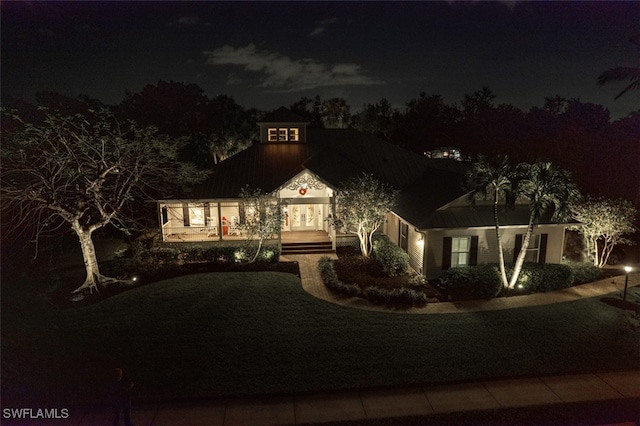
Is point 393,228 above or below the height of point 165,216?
below

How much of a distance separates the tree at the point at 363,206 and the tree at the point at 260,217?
3.16 m

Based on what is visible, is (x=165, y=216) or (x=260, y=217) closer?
(x=260, y=217)

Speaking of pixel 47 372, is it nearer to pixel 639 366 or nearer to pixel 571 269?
pixel 639 366

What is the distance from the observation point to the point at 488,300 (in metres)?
16.3

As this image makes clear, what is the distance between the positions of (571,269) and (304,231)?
47.2 feet

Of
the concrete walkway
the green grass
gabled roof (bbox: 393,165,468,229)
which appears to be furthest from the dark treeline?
the concrete walkway

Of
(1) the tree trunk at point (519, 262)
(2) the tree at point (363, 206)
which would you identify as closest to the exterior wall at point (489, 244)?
(1) the tree trunk at point (519, 262)

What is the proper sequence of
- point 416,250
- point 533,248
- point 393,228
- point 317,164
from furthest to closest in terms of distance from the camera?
point 317,164, point 393,228, point 416,250, point 533,248

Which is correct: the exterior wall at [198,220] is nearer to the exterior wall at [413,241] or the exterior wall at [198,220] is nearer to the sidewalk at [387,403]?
the exterior wall at [413,241]

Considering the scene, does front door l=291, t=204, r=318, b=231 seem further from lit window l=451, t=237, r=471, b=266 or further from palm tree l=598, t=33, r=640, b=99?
palm tree l=598, t=33, r=640, b=99

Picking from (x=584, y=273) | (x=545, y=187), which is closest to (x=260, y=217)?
(x=545, y=187)

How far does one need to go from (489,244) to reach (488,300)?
3384 millimetres

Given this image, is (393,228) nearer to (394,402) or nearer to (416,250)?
(416,250)

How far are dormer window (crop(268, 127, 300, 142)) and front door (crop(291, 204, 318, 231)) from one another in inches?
209
